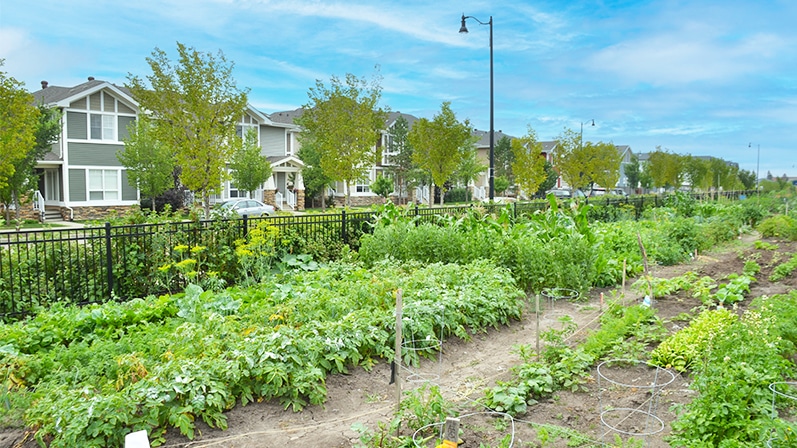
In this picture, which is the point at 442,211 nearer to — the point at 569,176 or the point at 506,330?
the point at 506,330

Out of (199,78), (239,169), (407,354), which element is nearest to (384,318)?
(407,354)

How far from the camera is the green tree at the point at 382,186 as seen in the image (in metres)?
39.0

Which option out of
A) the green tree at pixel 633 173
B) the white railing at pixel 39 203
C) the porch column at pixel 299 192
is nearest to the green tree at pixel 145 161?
the white railing at pixel 39 203

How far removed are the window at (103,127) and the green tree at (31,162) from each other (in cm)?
210

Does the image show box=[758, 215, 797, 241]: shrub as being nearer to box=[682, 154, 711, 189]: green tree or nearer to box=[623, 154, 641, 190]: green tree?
box=[682, 154, 711, 189]: green tree

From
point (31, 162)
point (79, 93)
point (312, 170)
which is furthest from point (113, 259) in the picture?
point (312, 170)

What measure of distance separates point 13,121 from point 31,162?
964 cm

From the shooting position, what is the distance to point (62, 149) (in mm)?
25625

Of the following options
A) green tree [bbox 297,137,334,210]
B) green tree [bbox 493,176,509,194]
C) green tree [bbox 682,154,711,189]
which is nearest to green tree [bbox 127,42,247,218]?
green tree [bbox 297,137,334,210]

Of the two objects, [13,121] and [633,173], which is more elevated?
[633,173]

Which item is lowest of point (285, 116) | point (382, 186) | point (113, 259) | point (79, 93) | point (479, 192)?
point (113, 259)

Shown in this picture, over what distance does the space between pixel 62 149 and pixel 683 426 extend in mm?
28884

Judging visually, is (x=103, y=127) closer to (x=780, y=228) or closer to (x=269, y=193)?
(x=269, y=193)

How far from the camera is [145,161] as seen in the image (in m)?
25.1
